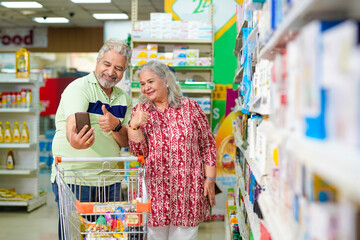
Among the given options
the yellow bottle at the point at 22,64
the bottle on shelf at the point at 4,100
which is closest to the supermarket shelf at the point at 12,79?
the yellow bottle at the point at 22,64

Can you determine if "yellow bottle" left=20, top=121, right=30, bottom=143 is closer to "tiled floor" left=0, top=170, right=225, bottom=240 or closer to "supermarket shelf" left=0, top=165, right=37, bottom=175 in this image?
"supermarket shelf" left=0, top=165, right=37, bottom=175

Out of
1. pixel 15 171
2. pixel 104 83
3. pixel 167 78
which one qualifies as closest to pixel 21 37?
pixel 15 171

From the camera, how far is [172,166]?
10.6 feet

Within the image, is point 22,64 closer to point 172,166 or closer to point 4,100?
point 4,100

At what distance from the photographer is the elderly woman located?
3227mm

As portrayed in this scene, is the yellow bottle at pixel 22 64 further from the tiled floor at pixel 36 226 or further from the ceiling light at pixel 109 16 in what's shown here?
the ceiling light at pixel 109 16

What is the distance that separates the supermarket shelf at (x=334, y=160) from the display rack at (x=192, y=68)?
508cm

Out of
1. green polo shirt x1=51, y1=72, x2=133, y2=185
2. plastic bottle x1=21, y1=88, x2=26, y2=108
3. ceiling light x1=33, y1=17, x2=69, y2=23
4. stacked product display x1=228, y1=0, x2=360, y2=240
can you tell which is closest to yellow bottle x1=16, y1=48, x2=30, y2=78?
plastic bottle x1=21, y1=88, x2=26, y2=108

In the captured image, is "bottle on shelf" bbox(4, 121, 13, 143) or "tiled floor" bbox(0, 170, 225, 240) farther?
"bottle on shelf" bbox(4, 121, 13, 143)

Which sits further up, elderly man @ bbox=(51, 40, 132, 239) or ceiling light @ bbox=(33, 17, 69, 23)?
ceiling light @ bbox=(33, 17, 69, 23)

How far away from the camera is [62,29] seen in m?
13.6

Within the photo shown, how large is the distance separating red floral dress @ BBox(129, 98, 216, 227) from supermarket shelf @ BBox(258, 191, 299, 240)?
1.45m

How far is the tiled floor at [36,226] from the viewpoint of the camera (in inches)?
210

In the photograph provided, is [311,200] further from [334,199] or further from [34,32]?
[34,32]
